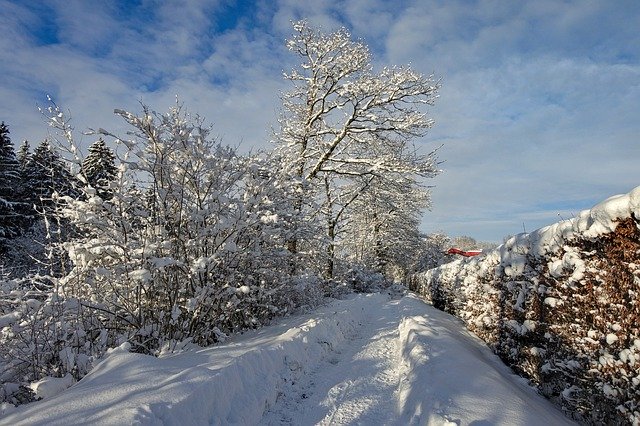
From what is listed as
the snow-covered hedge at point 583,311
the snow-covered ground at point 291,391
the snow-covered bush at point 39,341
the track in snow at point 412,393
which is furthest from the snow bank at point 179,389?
the snow-covered hedge at point 583,311

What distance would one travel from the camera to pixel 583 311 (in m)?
4.70

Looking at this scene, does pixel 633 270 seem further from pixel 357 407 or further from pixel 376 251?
pixel 376 251

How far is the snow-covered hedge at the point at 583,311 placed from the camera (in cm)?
397

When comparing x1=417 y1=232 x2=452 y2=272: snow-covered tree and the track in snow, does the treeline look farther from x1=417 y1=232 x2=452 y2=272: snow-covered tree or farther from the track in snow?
x1=417 y1=232 x2=452 y2=272: snow-covered tree

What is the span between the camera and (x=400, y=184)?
16.3 m

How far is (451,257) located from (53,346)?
49065 mm

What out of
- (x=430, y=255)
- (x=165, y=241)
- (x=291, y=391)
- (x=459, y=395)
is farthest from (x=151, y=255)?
(x=430, y=255)

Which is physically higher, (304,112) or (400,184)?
(304,112)

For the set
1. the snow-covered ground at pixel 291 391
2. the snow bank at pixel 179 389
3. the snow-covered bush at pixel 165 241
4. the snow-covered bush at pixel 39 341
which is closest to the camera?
the snow bank at pixel 179 389

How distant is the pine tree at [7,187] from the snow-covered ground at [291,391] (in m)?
24.0

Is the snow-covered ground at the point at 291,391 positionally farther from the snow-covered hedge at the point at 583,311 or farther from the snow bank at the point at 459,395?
the snow-covered hedge at the point at 583,311

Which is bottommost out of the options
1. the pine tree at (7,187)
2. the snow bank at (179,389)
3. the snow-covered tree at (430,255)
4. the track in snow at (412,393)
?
the track in snow at (412,393)

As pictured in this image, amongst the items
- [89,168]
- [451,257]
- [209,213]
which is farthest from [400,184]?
[451,257]

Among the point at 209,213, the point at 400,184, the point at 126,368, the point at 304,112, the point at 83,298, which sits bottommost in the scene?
the point at 126,368
